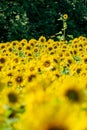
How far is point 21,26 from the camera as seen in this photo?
45.3ft

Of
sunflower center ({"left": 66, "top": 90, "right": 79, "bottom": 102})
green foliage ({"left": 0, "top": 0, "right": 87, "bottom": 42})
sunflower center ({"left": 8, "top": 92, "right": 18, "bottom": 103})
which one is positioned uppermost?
sunflower center ({"left": 66, "top": 90, "right": 79, "bottom": 102})

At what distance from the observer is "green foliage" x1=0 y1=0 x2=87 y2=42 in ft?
45.9

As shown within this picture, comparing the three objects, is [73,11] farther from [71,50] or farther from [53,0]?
[71,50]

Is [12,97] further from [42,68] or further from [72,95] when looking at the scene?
[42,68]

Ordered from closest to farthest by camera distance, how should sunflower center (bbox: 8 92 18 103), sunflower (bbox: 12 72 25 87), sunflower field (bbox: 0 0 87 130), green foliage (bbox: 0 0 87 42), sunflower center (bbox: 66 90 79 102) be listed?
sunflower field (bbox: 0 0 87 130) → sunflower center (bbox: 66 90 79 102) → sunflower center (bbox: 8 92 18 103) → sunflower (bbox: 12 72 25 87) → green foliage (bbox: 0 0 87 42)

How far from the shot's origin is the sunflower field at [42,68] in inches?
72.4

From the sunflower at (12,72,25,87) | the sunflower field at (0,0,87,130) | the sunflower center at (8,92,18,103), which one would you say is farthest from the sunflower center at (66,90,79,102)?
the sunflower at (12,72,25,87)

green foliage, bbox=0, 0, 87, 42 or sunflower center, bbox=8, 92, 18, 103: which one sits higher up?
sunflower center, bbox=8, 92, 18, 103

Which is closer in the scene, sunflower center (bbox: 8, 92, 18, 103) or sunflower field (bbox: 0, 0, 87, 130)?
sunflower field (bbox: 0, 0, 87, 130)

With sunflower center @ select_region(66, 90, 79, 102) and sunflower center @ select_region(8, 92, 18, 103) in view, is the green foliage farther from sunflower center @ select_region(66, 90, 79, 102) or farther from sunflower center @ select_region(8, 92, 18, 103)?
sunflower center @ select_region(66, 90, 79, 102)

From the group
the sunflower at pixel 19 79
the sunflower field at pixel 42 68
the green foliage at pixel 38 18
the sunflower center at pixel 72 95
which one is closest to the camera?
the sunflower field at pixel 42 68

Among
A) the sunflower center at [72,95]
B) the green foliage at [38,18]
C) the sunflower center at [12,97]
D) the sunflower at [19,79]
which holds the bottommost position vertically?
the green foliage at [38,18]

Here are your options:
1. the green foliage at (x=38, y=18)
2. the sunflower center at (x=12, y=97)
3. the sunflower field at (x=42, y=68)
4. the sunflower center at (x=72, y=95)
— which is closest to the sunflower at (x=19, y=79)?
the sunflower field at (x=42, y=68)

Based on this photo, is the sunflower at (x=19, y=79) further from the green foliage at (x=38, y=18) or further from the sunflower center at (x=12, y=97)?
the green foliage at (x=38, y=18)
